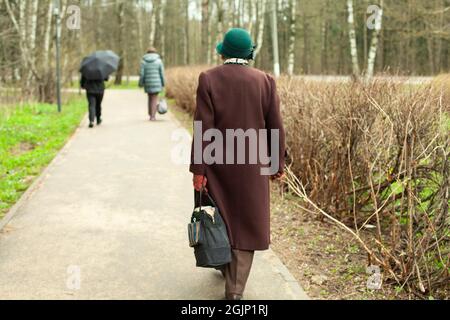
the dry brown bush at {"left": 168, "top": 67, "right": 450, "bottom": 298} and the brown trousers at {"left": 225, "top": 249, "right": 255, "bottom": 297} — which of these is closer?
the brown trousers at {"left": 225, "top": 249, "right": 255, "bottom": 297}

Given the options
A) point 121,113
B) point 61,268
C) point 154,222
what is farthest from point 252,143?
point 121,113

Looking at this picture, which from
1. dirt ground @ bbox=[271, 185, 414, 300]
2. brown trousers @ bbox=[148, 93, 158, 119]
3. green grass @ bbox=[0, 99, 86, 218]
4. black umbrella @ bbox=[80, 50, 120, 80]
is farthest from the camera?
brown trousers @ bbox=[148, 93, 158, 119]

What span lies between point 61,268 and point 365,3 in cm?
2896

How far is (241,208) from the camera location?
4109 millimetres

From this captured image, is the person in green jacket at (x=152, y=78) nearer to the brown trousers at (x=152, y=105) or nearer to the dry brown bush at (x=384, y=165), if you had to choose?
the brown trousers at (x=152, y=105)

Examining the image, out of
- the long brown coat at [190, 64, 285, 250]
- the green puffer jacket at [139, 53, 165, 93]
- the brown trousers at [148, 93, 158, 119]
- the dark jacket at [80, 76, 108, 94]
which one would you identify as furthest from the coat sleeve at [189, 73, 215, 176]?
the brown trousers at [148, 93, 158, 119]

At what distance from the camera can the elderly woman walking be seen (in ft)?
13.2

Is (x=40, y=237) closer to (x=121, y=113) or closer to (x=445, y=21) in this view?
(x=121, y=113)

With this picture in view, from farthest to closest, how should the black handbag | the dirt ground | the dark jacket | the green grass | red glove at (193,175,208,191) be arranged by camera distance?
the dark jacket → the green grass → the dirt ground → red glove at (193,175,208,191) → the black handbag

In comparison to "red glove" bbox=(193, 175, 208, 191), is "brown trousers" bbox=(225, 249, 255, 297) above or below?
below

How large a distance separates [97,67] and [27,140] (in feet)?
8.45

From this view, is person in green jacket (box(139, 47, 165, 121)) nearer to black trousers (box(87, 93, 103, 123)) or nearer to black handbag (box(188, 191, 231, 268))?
black trousers (box(87, 93, 103, 123))

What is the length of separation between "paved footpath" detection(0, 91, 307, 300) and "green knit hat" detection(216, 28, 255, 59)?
72.7 inches

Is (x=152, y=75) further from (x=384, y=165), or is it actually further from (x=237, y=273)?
(x=237, y=273)
